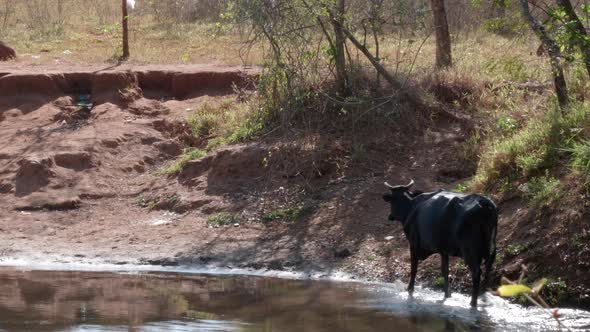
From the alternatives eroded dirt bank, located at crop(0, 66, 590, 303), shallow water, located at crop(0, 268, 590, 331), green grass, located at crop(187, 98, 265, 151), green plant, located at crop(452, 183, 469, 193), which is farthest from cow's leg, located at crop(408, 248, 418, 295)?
green grass, located at crop(187, 98, 265, 151)

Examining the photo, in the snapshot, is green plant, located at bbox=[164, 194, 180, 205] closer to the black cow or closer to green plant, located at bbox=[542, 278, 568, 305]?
the black cow

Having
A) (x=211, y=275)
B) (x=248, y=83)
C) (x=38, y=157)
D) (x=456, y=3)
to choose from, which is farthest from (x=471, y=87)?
(x=456, y=3)

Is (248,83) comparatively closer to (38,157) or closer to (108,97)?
(108,97)

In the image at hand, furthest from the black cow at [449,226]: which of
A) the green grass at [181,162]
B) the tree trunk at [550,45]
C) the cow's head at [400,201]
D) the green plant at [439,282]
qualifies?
the green grass at [181,162]

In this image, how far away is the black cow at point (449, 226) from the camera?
8.74m

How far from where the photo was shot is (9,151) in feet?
53.8

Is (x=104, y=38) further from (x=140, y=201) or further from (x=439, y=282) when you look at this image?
(x=439, y=282)

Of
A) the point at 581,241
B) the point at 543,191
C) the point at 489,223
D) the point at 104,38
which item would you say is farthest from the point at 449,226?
the point at 104,38

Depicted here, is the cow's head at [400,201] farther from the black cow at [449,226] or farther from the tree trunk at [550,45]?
the tree trunk at [550,45]

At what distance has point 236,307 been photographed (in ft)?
30.3

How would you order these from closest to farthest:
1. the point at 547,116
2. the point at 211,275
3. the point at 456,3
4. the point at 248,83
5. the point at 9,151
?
the point at 211,275, the point at 547,116, the point at 9,151, the point at 248,83, the point at 456,3

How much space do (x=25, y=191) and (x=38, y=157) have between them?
83 cm

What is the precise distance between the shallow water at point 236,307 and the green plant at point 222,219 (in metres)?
1.82

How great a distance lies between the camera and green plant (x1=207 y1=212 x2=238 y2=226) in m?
13.1
